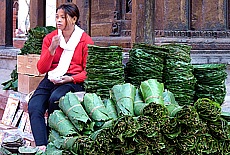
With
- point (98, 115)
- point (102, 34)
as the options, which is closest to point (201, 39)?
point (102, 34)

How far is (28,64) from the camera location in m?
4.84

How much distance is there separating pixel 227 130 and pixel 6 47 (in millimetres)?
9482

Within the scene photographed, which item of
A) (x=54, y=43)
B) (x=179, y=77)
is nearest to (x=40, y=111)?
(x=54, y=43)

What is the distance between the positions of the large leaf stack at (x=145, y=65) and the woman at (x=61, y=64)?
50 centimetres

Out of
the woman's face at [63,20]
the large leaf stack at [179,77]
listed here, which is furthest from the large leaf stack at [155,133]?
the woman's face at [63,20]

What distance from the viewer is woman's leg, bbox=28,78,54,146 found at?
3.60m

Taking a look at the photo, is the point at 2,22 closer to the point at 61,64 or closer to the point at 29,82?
the point at 29,82

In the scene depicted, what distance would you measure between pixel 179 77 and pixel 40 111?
1168 mm

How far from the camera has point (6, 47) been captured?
36.5 ft

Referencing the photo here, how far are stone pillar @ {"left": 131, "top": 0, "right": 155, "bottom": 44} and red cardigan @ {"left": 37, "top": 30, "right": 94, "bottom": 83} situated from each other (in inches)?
45.6

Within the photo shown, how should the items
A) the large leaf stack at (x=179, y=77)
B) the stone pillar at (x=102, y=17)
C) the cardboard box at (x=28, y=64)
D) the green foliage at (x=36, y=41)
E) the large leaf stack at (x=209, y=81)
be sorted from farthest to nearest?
the stone pillar at (x=102, y=17), the green foliage at (x=36, y=41), the cardboard box at (x=28, y=64), the large leaf stack at (x=209, y=81), the large leaf stack at (x=179, y=77)

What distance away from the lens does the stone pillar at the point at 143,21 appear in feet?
15.8

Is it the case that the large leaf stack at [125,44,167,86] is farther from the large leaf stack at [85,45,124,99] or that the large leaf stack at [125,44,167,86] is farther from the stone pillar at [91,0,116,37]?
the stone pillar at [91,0,116,37]

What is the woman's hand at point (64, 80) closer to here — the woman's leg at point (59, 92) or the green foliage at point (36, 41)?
the woman's leg at point (59, 92)
